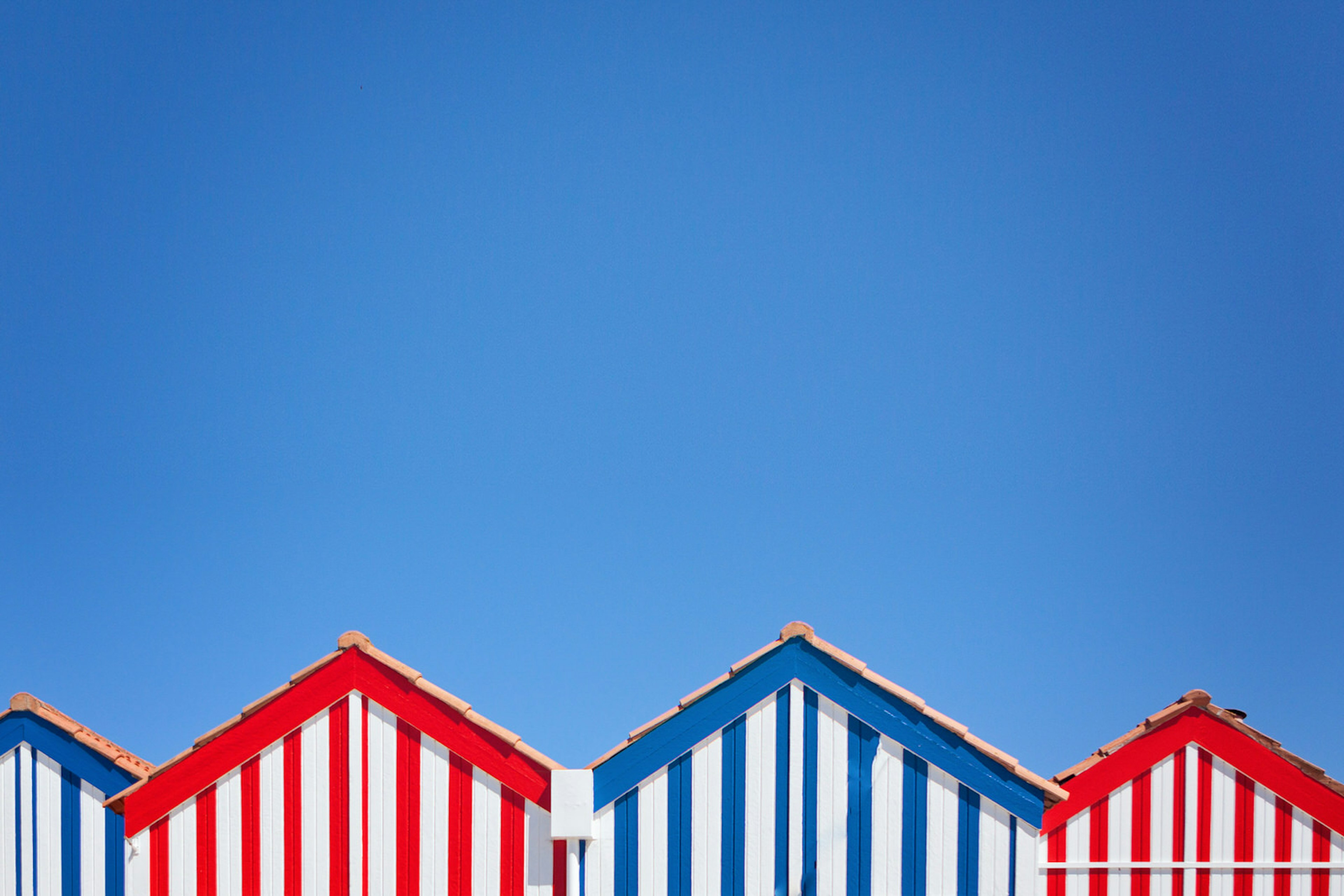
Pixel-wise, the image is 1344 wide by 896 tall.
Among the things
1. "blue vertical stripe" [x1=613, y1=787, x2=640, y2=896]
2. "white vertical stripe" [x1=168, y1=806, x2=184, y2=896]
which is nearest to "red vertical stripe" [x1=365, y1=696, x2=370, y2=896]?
"white vertical stripe" [x1=168, y1=806, x2=184, y2=896]

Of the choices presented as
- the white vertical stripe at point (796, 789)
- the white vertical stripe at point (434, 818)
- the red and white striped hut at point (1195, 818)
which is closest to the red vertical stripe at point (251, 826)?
the white vertical stripe at point (434, 818)

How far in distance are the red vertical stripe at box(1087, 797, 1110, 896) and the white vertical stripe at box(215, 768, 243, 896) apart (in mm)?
8352

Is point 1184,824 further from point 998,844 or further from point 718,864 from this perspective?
point 718,864

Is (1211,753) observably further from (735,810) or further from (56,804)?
(56,804)

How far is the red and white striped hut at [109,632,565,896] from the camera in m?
8.91

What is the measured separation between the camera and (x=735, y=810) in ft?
29.1

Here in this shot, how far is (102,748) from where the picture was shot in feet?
A: 32.6

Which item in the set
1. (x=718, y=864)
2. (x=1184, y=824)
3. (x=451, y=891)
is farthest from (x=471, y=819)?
(x=1184, y=824)

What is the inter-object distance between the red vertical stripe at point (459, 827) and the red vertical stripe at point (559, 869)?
794 millimetres

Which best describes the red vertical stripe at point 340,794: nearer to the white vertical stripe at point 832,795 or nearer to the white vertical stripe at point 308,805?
the white vertical stripe at point 308,805

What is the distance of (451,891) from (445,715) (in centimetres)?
166

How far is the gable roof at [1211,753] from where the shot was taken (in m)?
9.20

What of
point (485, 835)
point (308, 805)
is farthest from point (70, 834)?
point (485, 835)

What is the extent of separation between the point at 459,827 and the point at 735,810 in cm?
267
